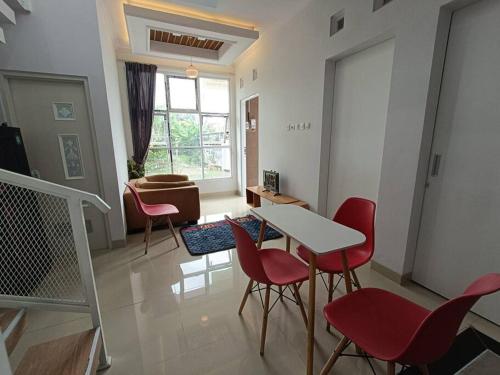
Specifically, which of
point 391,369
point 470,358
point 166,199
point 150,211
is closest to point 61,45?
point 150,211

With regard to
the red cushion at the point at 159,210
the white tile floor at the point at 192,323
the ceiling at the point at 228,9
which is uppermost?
the ceiling at the point at 228,9

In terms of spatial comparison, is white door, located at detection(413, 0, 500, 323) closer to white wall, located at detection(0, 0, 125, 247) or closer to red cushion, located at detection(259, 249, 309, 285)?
red cushion, located at detection(259, 249, 309, 285)

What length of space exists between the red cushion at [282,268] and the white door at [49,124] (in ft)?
7.79

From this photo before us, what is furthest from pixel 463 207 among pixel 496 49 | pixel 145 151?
pixel 145 151

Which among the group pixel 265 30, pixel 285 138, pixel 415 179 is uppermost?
pixel 265 30

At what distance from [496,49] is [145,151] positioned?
200 inches

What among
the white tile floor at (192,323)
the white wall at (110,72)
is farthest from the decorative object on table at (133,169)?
the white tile floor at (192,323)

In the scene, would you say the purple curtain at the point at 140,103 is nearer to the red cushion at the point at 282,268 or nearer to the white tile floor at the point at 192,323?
the white tile floor at the point at 192,323

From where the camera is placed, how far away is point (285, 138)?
12.3 feet

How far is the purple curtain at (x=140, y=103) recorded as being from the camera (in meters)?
4.50

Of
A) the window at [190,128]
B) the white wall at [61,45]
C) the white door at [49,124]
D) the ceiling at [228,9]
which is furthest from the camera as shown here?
the window at [190,128]

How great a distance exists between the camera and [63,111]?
2.52 m

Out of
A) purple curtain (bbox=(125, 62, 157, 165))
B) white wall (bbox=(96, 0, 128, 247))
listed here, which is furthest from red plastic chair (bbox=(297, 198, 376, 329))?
purple curtain (bbox=(125, 62, 157, 165))

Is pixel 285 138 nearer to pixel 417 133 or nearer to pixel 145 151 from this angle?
pixel 417 133
